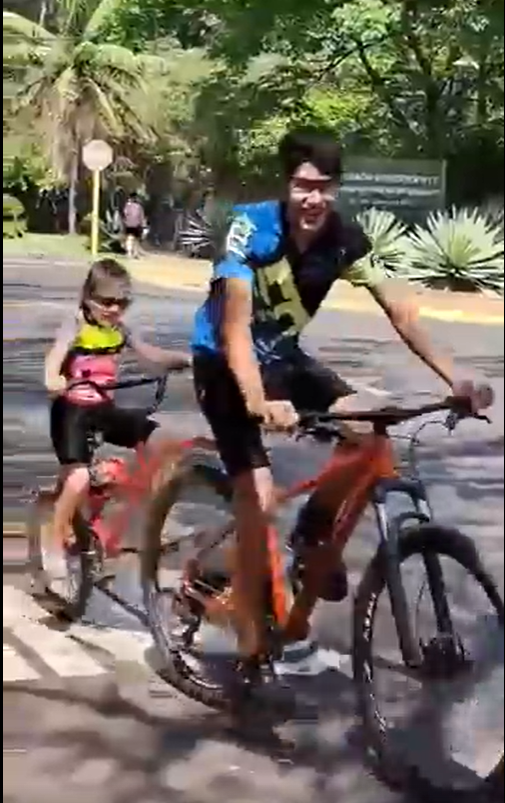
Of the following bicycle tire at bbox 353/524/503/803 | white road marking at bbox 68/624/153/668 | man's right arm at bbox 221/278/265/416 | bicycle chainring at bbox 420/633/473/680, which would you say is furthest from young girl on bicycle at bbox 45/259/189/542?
bicycle chainring at bbox 420/633/473/680

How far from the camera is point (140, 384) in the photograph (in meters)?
2.68

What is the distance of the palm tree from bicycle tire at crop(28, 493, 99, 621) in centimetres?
70

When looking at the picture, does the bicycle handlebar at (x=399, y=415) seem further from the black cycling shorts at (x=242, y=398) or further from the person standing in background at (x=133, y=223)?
the person standing in background at (x=133, y=223)

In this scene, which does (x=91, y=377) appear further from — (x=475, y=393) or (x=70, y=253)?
(x=475, y=393)

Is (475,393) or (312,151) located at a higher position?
(312,151)

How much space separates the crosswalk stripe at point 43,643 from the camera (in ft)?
9.00

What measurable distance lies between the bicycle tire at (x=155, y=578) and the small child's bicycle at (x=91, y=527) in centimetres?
4

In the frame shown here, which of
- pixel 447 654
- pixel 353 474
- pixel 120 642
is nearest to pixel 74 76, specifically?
pixel 353 474

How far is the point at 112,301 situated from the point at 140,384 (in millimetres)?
176

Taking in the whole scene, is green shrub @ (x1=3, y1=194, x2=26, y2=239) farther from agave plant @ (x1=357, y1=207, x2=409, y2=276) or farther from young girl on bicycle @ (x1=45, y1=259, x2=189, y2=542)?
agave plant @ (x1=357, y1=207, x2=409, y2=276)

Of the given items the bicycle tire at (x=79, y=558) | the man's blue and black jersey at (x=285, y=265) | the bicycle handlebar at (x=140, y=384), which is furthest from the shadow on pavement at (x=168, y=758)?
the man's blue and black jersey at (x=285, y=265)

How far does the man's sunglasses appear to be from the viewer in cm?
267

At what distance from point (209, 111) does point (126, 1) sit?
0.92 ft

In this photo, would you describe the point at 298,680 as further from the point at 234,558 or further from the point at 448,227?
the point at 448,227
